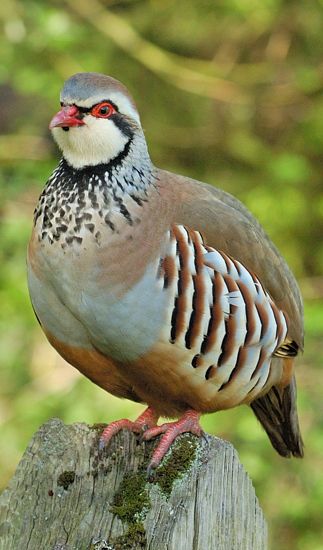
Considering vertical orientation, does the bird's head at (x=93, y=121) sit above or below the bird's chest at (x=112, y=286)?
above

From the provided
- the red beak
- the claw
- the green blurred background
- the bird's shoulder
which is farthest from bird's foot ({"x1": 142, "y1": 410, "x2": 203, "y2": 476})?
the green blurred background

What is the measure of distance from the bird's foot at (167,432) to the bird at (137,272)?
0.10 feet

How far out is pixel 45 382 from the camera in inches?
319

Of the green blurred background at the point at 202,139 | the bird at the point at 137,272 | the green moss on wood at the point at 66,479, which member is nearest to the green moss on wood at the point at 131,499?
Answer: the green moss on wood at the point at 66,479

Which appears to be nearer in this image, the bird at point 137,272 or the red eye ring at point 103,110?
the bird at point 137,272

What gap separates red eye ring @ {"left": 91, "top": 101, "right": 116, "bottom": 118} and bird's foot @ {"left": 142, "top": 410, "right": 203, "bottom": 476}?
1144 millimetres

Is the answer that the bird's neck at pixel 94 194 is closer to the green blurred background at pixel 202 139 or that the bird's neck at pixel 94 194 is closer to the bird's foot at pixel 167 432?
the bird's foot at pixel 167 432

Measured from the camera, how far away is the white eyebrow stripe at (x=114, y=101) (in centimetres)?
364

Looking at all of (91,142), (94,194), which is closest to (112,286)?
(94,194)

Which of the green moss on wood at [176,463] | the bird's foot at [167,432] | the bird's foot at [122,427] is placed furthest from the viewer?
the bird's foot at [122,427]

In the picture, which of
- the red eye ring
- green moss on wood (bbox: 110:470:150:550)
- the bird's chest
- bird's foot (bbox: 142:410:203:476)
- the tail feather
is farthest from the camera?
the tail feather

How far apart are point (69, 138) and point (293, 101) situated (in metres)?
4.73

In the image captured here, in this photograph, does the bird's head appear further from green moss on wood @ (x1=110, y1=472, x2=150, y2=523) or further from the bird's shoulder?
green moss on wood @ (x1=110, y1=472, x2=150, y2=523)

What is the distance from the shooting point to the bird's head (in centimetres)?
364
